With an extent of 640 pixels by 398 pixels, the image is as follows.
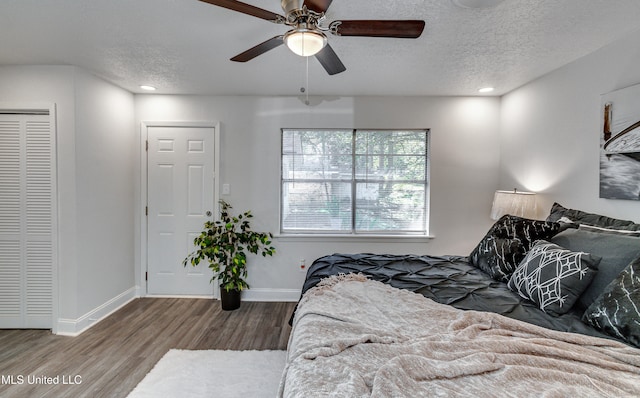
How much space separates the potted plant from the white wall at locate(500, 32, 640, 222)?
2841mm

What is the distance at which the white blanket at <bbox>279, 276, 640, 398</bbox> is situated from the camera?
2.96 ft

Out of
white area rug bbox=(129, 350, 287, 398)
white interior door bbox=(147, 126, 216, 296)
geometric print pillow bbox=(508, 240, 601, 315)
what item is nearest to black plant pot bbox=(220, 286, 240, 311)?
white interior door bbox=(147, 126, 216, 296)

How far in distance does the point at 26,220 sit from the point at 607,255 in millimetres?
4435

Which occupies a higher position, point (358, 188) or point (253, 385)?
point (358, 188)

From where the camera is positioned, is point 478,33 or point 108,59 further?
point 108,59

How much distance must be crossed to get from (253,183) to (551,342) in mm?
2984

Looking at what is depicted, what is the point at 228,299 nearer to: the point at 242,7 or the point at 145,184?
the point at 145,184

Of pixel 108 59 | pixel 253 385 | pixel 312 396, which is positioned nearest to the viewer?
pixel 312 396

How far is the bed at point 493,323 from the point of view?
3.08ft

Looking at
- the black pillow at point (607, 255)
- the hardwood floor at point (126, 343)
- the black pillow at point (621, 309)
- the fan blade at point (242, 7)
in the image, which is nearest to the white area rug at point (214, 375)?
the hardwood floor at point (126, 343)

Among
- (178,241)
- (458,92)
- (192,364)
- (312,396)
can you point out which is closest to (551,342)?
(312,396)

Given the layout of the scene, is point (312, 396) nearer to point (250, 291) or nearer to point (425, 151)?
point (250, 291)

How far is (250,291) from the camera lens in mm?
3424

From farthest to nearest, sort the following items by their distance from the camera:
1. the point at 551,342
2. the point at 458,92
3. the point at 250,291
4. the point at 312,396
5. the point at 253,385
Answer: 1. the point at 250,291
2. the point at 458,92
3. the point at 253,385
4. the point at 551,342
5. the point at 312,396
